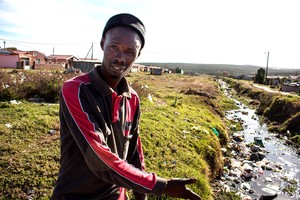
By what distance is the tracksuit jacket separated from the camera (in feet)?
5.17

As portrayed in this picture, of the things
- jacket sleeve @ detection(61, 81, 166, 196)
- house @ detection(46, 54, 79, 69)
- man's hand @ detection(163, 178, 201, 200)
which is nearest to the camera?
jacket sleeve @ detection(61, 81, 166, 196)

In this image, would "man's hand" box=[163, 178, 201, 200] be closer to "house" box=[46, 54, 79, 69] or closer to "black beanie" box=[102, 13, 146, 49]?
"black beanie" box=[102, 13, 146, 49]

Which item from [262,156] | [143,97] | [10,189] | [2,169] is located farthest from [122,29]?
[262,156]

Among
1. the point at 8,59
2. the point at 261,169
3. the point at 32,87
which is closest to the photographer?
the point at 32,87

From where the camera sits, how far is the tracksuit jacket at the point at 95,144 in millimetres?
→ 1577

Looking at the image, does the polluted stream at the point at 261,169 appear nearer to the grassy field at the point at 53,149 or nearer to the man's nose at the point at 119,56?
the grassy field at the point at 53,149

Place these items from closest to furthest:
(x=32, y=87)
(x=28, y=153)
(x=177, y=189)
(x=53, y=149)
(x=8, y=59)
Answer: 1. (x=177, y=189)
2. (x=28, y=153)
3. (x=53, y=149)
4. (x=32, y=87)
5. (x=8, y=59)

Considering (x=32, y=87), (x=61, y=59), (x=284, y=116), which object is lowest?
(x=284, y=116)

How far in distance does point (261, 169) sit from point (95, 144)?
9.51 meters

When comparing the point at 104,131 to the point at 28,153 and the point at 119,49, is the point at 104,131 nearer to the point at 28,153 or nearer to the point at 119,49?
the point at 119,49


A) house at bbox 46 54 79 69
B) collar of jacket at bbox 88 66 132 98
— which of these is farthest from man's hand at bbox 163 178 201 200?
house at bbox 46 54 79 69

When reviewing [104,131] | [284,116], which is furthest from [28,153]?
[284,116]

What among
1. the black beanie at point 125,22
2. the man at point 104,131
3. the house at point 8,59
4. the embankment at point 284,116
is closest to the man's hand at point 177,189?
the man at point 104,131

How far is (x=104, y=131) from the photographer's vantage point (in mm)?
1761
